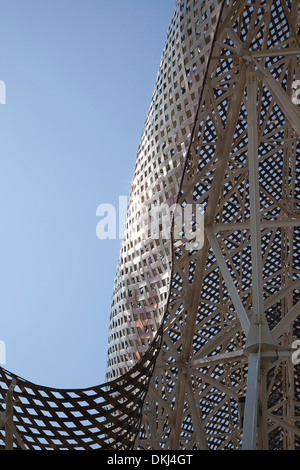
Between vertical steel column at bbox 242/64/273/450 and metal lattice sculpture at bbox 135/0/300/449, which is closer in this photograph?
vertical steel column at bbox 242/64/273/450

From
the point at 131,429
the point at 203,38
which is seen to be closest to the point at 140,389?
the point at 131,429

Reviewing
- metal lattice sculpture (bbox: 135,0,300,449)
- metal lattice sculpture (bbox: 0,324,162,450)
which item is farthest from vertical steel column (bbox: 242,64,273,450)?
metal lattice sculpture (bbox: 0,324,162,450)

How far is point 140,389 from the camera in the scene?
7746 millimetres

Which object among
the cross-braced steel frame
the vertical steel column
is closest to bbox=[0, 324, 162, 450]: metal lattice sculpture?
the cross-braced steel frame

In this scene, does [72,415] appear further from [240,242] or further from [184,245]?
[240,242]

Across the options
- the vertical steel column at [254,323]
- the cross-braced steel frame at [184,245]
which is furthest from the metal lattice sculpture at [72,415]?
the vertical steel column at [254,323]

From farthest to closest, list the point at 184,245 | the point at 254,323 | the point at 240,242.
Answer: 1. the point at 240,242
2. the point at 184,245
3. the point at 254,323

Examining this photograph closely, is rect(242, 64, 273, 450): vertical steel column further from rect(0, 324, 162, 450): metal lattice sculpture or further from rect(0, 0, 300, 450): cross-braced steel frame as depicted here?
rect(0, 324, 162, 450): metal lattice sculpture

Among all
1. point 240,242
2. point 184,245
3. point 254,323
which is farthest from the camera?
point 240,242

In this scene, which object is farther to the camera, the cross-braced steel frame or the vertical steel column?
the cross-braced steel frame

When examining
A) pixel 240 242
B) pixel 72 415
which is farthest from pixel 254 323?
pixel 240 242

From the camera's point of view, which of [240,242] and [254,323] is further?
[240,242]

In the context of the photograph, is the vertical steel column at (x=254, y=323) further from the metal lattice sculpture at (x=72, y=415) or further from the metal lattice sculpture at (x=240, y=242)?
the metal lattice sculpture at (x=72, y=415)

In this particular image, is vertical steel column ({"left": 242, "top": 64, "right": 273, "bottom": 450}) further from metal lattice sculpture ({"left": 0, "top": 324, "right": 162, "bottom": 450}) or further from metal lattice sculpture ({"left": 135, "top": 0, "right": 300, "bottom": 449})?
metal lattice sculpture ({"left": 0, "top": 324, "right": 162, "bottom": 450})
